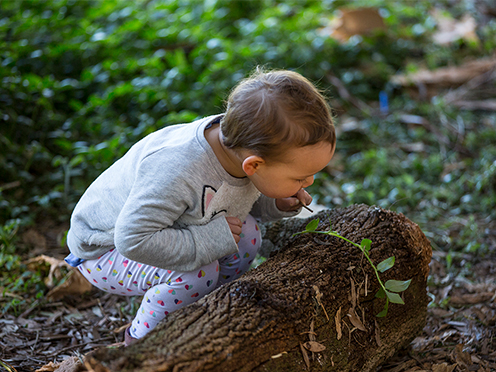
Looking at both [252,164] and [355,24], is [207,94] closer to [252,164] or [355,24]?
Result: [355,24]

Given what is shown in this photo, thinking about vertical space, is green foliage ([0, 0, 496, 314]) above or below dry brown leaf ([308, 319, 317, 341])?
below

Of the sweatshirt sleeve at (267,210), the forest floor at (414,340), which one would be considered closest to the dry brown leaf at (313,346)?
the forest floor at (414,340)

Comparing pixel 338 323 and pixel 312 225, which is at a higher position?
pixel 312 225

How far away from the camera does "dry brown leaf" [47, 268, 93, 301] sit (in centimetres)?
239

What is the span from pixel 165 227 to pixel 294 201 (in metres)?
0.65

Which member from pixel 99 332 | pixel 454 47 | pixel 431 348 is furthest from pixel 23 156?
pixel 454 47

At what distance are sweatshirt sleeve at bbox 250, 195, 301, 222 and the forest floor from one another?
0.77 metres

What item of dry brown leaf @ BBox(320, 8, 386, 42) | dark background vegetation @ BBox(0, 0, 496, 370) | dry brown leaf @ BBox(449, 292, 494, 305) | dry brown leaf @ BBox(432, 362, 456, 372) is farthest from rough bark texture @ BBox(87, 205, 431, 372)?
dry brown leaf @ BBox(320, 8, 386, 42)

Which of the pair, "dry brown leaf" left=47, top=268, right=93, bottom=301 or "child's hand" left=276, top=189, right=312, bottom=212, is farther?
"dry brown leaf" left=47, top=268, right=93, bottom=301

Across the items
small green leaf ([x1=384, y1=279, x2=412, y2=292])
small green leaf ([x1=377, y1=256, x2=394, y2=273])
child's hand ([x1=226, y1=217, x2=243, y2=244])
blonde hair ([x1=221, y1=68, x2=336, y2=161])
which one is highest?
blonde hair ([x1=221, y1=68, x2=336, y2=161])

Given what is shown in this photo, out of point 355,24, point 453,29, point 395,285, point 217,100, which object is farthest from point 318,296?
point 453,29

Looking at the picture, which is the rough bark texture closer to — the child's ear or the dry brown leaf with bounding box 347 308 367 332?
the dry brown leaf with bounding box 347 308 367 332

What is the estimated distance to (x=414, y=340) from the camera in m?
2.17

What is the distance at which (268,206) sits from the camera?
6.94 feet
